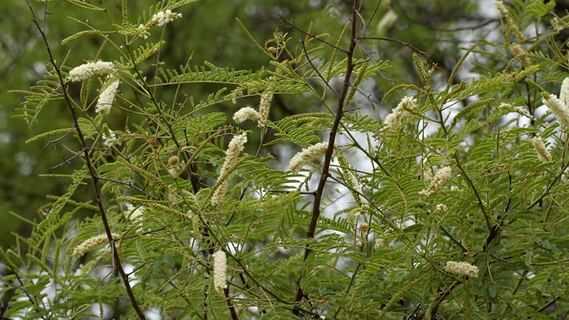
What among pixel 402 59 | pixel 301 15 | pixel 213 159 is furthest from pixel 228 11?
pixel 213 159

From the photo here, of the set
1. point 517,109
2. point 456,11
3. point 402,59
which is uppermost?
point 456,11

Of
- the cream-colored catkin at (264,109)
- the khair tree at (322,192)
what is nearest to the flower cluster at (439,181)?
the khair tree at (322,192)

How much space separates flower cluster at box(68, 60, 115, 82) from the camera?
162cm

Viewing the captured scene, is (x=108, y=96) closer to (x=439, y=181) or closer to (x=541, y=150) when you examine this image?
(x=439, y=181)

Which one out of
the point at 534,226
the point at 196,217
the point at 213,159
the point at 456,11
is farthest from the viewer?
the point at 456,11

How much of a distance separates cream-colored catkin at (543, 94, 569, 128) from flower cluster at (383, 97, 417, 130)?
20 cm

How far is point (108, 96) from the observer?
166 cm

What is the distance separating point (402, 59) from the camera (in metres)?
5.37

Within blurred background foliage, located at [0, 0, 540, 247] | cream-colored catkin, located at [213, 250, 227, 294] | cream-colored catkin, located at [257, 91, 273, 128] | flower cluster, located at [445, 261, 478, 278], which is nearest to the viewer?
cream-colored catkin, located at [213, 250, 227, 294]

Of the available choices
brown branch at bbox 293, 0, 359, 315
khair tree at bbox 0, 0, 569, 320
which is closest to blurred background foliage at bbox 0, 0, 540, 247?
khair tree at bbox 0, 0, 569, 320

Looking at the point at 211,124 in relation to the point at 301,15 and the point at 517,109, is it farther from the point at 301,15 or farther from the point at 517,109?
the point at 301,15

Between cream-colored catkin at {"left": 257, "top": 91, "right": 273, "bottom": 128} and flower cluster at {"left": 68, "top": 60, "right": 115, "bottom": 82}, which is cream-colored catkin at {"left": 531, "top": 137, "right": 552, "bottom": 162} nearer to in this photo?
cream-colored catkin at {"left": 257, "top": 91, "right": 273, "bottom": 128}

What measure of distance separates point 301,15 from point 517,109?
142 inches

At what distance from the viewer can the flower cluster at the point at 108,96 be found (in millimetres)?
1653
